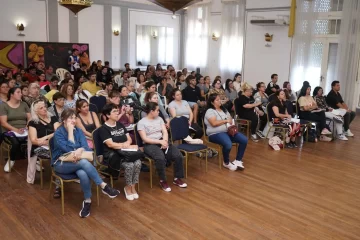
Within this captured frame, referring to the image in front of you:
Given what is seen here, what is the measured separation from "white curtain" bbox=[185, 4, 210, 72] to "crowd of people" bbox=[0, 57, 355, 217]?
237 inches

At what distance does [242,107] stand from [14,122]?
13.6 ft

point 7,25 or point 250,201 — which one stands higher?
point 7,25

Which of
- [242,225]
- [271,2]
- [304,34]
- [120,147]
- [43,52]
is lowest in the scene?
[242,225]

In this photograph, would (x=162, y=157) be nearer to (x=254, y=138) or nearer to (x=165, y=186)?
(x=165, y=186)

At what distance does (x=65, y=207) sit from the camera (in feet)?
13.2

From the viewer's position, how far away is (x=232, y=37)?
12.8 metres

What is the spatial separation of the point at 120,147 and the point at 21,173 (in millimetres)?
1727

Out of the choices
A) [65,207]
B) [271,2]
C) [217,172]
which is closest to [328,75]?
[271,2]

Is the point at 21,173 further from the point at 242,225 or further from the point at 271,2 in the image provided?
the point at 271,2

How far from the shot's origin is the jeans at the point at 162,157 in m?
4.49

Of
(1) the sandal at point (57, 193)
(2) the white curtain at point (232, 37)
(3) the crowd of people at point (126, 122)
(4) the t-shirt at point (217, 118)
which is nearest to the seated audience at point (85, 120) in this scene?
(3) the crowd of people at point (126, 122)

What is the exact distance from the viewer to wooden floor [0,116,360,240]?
3.56m

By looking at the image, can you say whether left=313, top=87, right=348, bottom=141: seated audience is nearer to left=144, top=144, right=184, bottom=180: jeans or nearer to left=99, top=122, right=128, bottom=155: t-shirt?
left=144, top=144, right=184, bottom=180: jeans

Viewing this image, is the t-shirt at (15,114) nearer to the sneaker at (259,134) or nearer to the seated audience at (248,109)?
the seated audience at (248,109)
